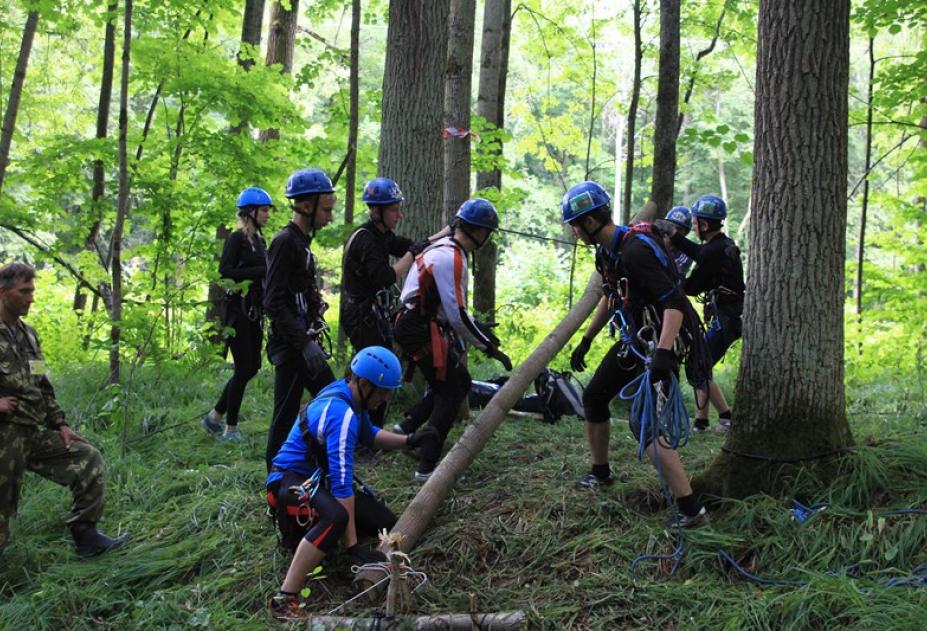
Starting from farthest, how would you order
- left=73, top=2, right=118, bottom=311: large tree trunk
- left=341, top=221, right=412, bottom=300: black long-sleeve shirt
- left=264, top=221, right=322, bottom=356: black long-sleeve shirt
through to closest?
left=73, top=2, right=118, bottom=311: large tree trunk → left=341, top=221, right=412, bottom=300: black long-sleeve shirt → left=264, top=221, right=322, bottom=356: black long-sleeve shirt

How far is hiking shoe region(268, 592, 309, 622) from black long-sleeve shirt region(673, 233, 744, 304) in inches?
167

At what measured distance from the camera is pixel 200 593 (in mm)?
4102

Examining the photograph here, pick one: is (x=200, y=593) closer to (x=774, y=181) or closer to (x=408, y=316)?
(x=408, y=316)

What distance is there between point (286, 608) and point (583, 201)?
2.76 m

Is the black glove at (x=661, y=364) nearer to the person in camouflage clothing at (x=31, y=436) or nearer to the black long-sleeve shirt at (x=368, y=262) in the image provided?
the black long-sleeve shirt at (x=368, y=262)

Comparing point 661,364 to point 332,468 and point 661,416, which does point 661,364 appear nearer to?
point 661,416

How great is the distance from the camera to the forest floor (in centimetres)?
359

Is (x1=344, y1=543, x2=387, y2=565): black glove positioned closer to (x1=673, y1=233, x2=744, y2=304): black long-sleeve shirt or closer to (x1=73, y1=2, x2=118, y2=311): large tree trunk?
(x1=673, y1=233, x2=744, y2=304): black long-sleeve shirt

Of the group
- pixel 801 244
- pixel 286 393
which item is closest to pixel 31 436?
pixel 286 393

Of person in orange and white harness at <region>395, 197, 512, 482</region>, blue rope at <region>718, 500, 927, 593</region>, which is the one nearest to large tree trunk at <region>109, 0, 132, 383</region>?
person in orange and white harness at <region>395, 197, 512, 482</region>

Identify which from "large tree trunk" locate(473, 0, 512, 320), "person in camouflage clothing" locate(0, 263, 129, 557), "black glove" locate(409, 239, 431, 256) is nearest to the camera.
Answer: "person in camouflage clothing" locate(0, 263, 129, 557)

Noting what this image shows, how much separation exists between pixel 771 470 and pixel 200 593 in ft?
10.9

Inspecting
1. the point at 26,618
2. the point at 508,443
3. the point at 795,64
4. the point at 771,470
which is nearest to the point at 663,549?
the point at 771,470

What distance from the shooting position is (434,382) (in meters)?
5.45
